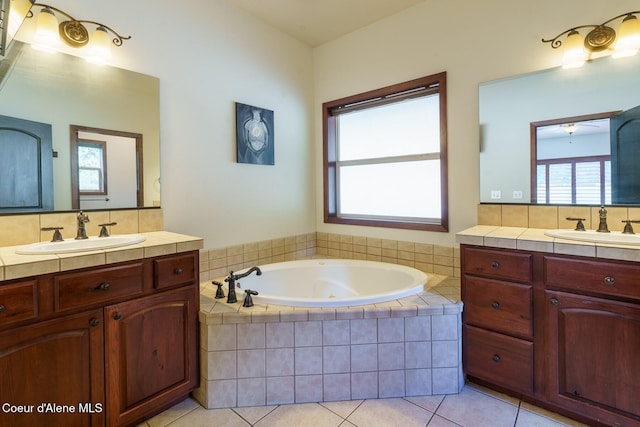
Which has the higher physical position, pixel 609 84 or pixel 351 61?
pixel 351 61

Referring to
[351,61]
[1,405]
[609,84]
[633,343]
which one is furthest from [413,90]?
[1,405]

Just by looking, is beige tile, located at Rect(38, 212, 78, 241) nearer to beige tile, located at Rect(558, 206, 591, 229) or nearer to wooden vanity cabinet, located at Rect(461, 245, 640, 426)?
wooden vanity cabinet, located at Rect(461, 245, 640, 426)

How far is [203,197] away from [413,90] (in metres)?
1.88

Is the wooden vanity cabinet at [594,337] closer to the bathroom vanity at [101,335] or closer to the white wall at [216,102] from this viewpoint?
the bathroom vanity at [101,335]

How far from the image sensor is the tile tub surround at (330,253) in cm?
234

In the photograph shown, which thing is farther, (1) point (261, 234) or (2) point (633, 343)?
(1) point (261, 234)

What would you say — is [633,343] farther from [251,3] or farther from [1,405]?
[251,3]

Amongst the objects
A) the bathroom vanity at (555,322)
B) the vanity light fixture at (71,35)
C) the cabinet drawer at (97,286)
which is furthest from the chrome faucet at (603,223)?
the vanity light fixture at (71,35)

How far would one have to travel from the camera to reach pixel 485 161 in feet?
7.13

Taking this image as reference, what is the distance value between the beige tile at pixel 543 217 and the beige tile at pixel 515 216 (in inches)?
1.1

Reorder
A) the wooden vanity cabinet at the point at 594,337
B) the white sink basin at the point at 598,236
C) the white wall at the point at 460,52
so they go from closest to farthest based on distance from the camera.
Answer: the wooden vanity cabinet at the point at 594,337 → the white sink basin at the point at 598,236 → the white wall at the point at 460,52

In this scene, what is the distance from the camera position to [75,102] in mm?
1743

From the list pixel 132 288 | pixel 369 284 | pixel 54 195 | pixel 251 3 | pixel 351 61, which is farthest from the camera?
pixel 351 61

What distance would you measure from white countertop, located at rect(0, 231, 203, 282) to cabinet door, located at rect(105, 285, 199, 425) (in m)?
0.22
